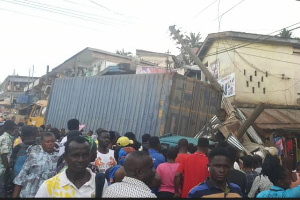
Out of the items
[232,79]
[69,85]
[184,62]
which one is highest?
[184,62]

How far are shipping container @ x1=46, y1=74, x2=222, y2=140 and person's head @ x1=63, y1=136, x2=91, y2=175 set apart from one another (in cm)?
736

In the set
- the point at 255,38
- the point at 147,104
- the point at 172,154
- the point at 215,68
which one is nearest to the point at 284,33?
the point at 255,38

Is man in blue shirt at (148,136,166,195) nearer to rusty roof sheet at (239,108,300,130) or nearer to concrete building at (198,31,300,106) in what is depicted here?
rusty roof sheet at (239,108,300,130)

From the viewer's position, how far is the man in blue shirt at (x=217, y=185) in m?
2.64

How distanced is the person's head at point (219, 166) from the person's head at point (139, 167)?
2.17 ft

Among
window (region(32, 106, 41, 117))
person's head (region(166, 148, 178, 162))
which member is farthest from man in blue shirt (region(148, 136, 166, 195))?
window (region(32, 106, 41, 117))

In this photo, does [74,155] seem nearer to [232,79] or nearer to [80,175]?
[80,175]

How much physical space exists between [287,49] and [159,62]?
1535cm

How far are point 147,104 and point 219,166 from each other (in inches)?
311

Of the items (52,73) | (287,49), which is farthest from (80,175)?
(52,73)

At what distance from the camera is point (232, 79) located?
1495 cm

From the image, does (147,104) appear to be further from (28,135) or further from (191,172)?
(191,172)

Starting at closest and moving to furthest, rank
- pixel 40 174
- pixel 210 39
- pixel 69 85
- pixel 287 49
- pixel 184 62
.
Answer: pixel 40 174, pixel 69 85, pixel 287 49, pixel 210 39, pixel 184 62

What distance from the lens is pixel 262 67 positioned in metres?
15.6
